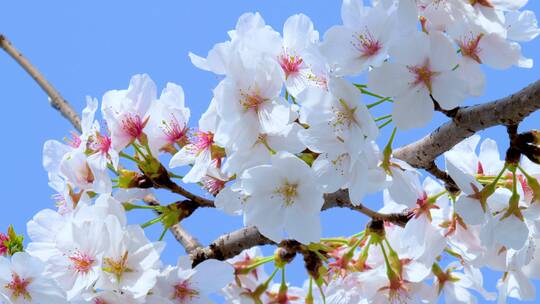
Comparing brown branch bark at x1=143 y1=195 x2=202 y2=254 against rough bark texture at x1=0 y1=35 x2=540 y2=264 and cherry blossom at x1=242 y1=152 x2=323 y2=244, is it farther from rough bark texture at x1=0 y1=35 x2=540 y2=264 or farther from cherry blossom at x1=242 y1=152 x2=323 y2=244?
cherry blossom at x1=242 y1=152 x2=323 y2=244

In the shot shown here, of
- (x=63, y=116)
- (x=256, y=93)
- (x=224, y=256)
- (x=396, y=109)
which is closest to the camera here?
(x=396, y=109)

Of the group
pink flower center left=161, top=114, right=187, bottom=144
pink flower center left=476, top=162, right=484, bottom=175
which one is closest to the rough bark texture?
pink flower center left=161, top=114, right=187, bottom=144

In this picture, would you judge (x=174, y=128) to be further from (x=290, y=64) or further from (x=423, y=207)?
(x=423, y=207)

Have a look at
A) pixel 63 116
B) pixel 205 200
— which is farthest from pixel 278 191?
pixel 63 116

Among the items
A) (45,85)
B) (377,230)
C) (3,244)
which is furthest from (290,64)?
(45,85)

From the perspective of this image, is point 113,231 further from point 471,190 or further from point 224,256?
point 471,190

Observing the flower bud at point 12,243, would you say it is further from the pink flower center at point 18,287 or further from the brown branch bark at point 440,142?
the brown branch bark at point 440,142

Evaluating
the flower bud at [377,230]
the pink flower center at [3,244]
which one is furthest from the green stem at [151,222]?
the flower bud at [377,230]
